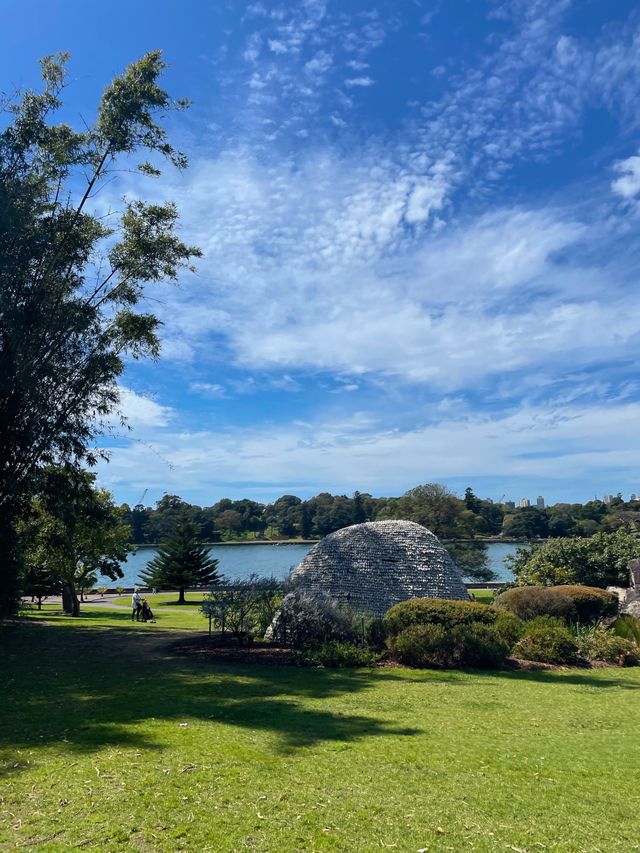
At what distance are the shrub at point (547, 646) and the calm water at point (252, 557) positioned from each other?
41.4 meters

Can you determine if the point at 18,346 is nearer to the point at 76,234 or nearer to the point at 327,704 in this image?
the point at 76,234

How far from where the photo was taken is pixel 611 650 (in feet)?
49.4

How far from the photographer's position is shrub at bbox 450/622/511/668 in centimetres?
1383

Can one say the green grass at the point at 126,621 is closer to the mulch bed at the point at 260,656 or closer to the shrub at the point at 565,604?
the mulch bed at the point at 260,656

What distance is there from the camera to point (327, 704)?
31.4 ft

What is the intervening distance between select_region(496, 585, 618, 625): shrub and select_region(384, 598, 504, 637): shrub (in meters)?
4.24

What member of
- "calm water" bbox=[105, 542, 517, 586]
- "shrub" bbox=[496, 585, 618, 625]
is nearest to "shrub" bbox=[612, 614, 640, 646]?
"shrub" bbox=[496, 585, 618, 625]

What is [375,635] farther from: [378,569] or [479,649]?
[378,569]

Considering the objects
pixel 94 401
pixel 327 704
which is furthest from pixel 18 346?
pixel 327 704

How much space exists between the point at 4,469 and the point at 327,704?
11.7 meters

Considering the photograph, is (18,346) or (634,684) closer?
Answer: (634,684)

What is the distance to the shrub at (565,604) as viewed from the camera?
62.6ft

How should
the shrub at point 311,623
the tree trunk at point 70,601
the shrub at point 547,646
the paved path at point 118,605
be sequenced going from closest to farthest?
the shrub at point 547,646 < the shrub at point 311,623 < the tree trunk at point 70,601 < the paved path at point 118,605

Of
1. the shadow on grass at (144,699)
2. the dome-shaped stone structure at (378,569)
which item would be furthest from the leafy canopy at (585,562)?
the shadow on grass at (144,699)
